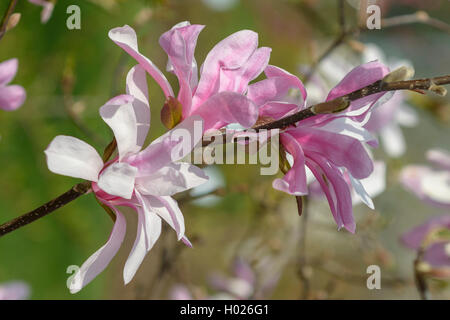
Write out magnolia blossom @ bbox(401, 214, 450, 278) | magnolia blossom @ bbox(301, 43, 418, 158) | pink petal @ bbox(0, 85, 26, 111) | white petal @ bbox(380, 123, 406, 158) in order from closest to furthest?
pink petal @ bbox(0, 85, 26, 111) → magnolia blossom @ bbox(401, 214, 450, 278) → magnolia blossom @ bbox(301, 43, 418, 158) → white petal @ bbox(380, 123, 406, 158)

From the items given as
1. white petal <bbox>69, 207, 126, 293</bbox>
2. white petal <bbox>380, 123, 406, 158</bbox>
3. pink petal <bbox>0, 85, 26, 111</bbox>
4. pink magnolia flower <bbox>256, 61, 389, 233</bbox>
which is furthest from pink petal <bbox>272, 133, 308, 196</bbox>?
white petal <bbox>380, 123, 406, 158</bbox>

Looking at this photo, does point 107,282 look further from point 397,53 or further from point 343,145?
point 397,53

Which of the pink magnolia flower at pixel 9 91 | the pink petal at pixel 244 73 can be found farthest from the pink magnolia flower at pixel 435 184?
the pink magnolia flower at pixel 9 91

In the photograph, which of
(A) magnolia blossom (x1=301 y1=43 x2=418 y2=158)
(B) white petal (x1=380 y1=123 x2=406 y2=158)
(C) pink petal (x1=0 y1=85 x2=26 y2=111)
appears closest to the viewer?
(C) pink petal (x1=0 y1=85 x2=26 y2=111)

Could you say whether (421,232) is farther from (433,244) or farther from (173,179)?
(173,179)

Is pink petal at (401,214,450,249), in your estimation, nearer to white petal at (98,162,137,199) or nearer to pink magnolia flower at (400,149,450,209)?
pink magnolia flower at (400,149,450,209)
